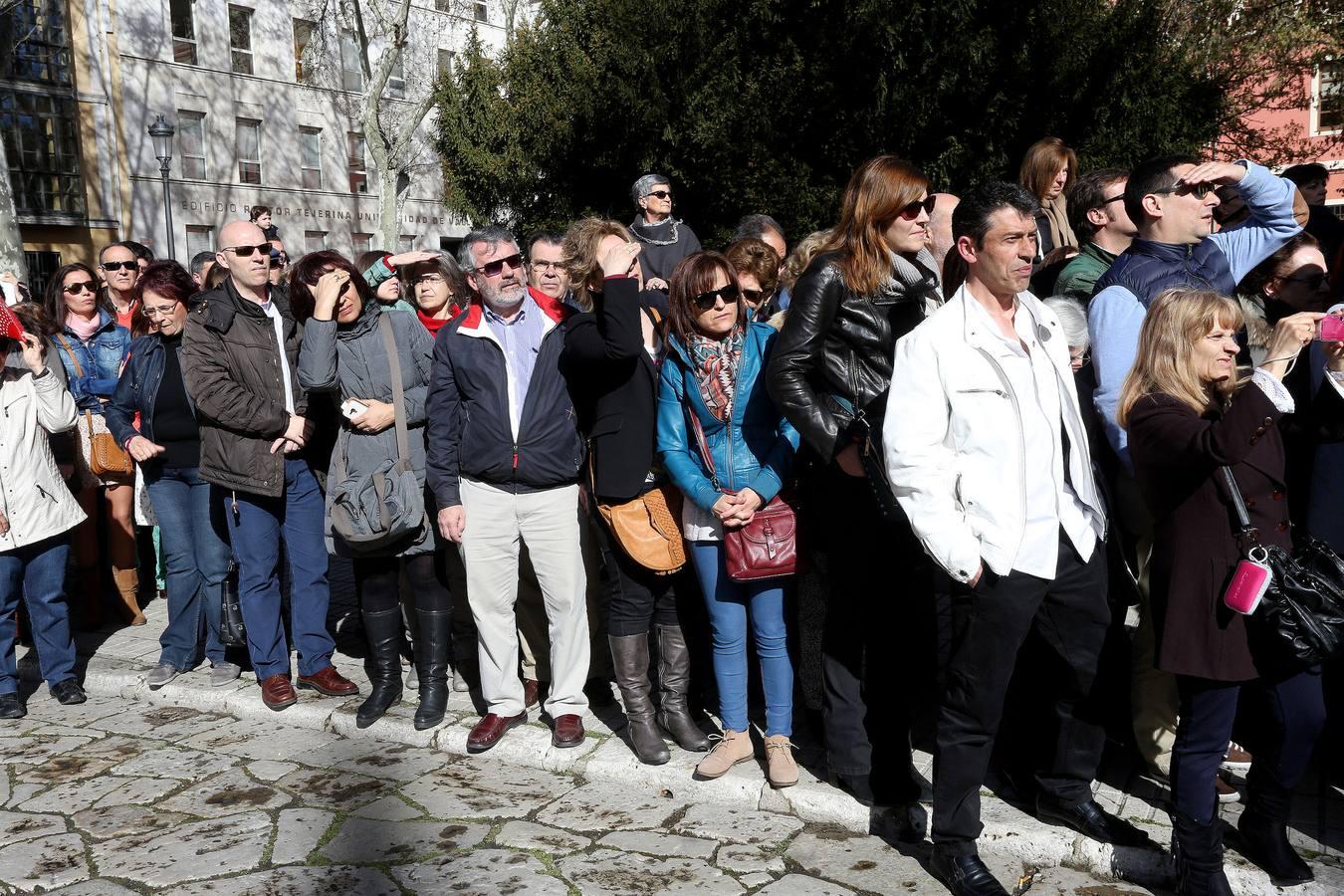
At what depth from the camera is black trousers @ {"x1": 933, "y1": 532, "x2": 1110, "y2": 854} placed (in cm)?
360

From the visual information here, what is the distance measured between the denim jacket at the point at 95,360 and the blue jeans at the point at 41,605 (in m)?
1.85

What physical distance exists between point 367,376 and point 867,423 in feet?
8.23

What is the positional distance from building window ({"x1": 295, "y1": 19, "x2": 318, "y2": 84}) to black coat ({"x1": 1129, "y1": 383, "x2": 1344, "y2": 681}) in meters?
38.2

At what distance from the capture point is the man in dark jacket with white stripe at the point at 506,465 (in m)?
5.06

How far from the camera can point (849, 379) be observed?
4258 mm

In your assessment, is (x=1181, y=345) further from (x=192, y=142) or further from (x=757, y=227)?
(x=192, y=142)

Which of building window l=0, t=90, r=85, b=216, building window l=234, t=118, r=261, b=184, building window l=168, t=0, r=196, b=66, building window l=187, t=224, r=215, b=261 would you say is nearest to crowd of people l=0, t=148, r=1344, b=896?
building window l=0, t=90, r=85, b=216

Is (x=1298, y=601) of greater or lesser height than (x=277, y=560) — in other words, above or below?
above

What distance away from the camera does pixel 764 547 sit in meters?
4.48

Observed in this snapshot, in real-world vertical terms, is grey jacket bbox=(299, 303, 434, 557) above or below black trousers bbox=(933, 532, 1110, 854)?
above

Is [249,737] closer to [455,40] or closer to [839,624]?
[839,624]

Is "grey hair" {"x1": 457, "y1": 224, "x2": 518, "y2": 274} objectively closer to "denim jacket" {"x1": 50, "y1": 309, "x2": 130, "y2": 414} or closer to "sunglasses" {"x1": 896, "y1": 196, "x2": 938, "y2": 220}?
"sunglasses" {"x1": 896, "y1": 196, "x2": 938, "y2": 220}

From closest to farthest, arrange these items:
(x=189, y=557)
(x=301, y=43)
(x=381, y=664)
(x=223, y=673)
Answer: (x=381, y=664), (x=223, y=673), (x=189, y=557), (x=301, y=43)

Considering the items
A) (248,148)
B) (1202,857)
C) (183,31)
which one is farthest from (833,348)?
(248,148)
